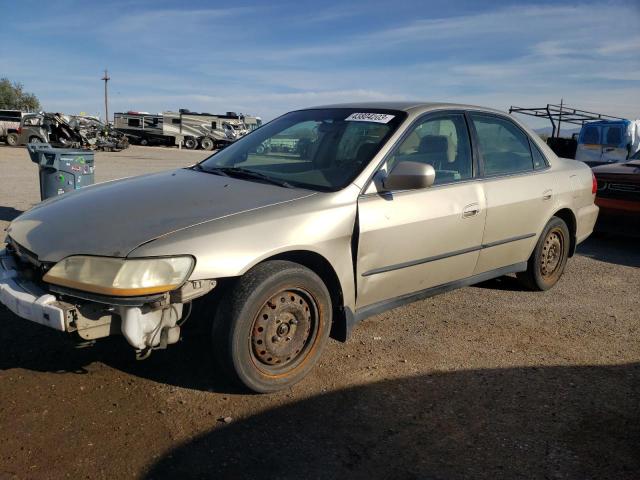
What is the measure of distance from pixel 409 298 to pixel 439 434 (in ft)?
3.82

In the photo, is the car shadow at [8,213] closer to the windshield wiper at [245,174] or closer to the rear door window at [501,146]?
the windshield wiper at [245,174]

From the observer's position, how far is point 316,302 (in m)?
3.19

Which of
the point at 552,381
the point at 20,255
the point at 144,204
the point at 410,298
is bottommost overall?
the point at 552,381

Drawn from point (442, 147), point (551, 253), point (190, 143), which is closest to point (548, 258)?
point (551, 253)

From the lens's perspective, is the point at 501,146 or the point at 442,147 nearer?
the point at 442,147

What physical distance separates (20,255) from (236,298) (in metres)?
1.29

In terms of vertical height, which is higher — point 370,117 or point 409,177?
point 370,117

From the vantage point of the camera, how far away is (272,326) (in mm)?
3039

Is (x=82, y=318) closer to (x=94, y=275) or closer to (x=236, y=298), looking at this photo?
(x=94, y=275)

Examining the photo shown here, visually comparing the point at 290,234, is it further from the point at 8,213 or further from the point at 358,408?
the point at 8,213

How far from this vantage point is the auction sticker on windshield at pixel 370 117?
3.81 meters

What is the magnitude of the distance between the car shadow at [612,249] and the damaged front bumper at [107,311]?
18.4ft

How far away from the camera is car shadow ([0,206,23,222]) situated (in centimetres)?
770

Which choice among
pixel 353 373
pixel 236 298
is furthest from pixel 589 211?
pixel 236 298
